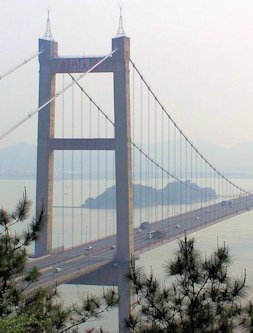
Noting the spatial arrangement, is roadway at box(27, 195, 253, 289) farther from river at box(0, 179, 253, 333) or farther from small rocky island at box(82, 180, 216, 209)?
small rocky island at box(82, 180, 216, 209)

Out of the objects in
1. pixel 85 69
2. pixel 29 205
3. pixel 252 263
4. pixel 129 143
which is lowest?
pixel 252 263

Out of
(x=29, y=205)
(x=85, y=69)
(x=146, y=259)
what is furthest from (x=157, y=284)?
(x=146, y=259)

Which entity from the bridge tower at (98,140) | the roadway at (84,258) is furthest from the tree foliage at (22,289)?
the bridge tower at (98,140)

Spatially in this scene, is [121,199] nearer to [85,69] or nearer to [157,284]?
[85,69]

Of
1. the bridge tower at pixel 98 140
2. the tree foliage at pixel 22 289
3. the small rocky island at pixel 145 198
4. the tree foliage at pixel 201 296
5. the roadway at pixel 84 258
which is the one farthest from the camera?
the small rocky island at pixel 145 198

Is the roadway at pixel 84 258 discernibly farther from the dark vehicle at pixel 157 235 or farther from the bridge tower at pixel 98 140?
the bridge tower at pixel 98 140

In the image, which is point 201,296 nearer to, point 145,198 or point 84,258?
point 84,258

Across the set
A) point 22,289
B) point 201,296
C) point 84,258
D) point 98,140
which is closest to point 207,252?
point 84,258

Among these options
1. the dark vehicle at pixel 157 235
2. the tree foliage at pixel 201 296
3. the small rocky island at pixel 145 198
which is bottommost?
the dark vehicle at pixel 157 235

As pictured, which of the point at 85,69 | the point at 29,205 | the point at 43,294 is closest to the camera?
the point at 29,205
